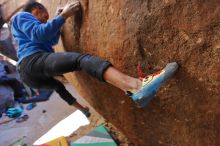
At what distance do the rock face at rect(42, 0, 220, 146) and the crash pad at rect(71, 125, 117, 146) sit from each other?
70 cm

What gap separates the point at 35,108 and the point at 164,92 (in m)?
3.45

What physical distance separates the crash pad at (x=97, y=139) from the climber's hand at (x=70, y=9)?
52.8 inches

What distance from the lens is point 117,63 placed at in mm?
2189

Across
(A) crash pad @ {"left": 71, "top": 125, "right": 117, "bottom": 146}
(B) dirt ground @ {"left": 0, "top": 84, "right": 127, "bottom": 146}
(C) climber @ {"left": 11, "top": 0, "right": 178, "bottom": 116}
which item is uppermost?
(C) climber @ {"left": 11, "top": 0, "right": 178, "bottom": 116}

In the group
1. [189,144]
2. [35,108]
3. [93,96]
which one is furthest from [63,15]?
[35,108]

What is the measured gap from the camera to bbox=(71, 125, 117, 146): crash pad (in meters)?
3.17

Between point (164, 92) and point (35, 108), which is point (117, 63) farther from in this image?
point (35, 108)

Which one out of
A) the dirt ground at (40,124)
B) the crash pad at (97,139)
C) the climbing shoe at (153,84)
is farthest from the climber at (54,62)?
the dirt ground at (40,124)

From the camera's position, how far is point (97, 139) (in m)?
3.24

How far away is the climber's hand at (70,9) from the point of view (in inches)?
95.3

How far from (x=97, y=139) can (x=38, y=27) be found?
134 centimetres

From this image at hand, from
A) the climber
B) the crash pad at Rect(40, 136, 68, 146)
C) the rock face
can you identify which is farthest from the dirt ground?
the rock face

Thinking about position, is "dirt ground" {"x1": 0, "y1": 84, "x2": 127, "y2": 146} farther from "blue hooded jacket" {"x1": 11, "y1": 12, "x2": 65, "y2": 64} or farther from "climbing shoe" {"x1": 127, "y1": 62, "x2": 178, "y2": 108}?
"climbing shoe" {"x1": 127, "y1": 62, "x2": 178, "y2": 108}

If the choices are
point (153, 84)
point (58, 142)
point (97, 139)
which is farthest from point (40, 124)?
point (153, 84)
